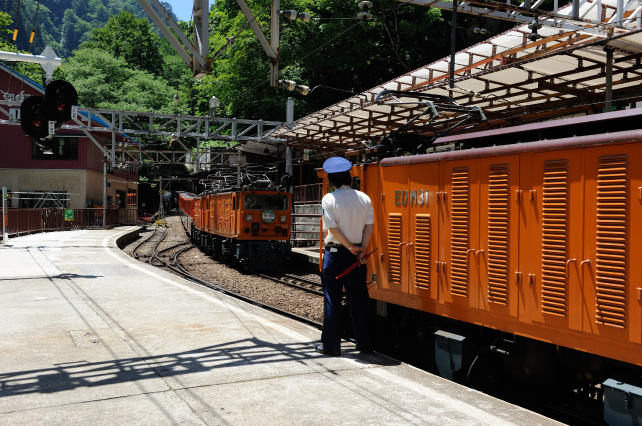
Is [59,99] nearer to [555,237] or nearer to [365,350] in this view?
[365,350]

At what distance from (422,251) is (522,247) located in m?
1.26

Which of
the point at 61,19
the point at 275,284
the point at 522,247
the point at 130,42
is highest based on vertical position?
the point at 61,19

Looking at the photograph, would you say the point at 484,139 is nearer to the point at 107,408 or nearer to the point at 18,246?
the point at 107,408

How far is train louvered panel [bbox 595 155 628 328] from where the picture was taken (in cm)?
395

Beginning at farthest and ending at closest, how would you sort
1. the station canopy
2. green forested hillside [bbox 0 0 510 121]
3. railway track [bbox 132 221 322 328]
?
1. green forested hillside [bbox 0 0 510 121]
2. railway track [bbox 132 221 322 328]
3. the station canopy

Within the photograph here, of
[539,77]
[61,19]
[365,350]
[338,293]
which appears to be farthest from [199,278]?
[61,19]

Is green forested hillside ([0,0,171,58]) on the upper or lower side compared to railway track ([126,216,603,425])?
upper

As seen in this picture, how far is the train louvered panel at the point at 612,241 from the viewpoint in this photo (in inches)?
155

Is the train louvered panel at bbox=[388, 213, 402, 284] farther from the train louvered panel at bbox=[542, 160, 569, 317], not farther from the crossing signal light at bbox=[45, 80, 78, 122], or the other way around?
the crossing signal light at bbox=[45, 80, 78, 122]

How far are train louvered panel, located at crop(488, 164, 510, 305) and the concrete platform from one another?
0.84 meters

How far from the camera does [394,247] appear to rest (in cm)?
621

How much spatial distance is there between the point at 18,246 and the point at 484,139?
20207 millimetres

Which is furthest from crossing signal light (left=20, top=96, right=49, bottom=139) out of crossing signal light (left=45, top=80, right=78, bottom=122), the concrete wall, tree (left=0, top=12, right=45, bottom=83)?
tree (left=0, top=12, right=45, bottom=83)

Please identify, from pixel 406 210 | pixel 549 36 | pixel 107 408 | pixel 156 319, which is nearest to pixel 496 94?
pixel 549 36
